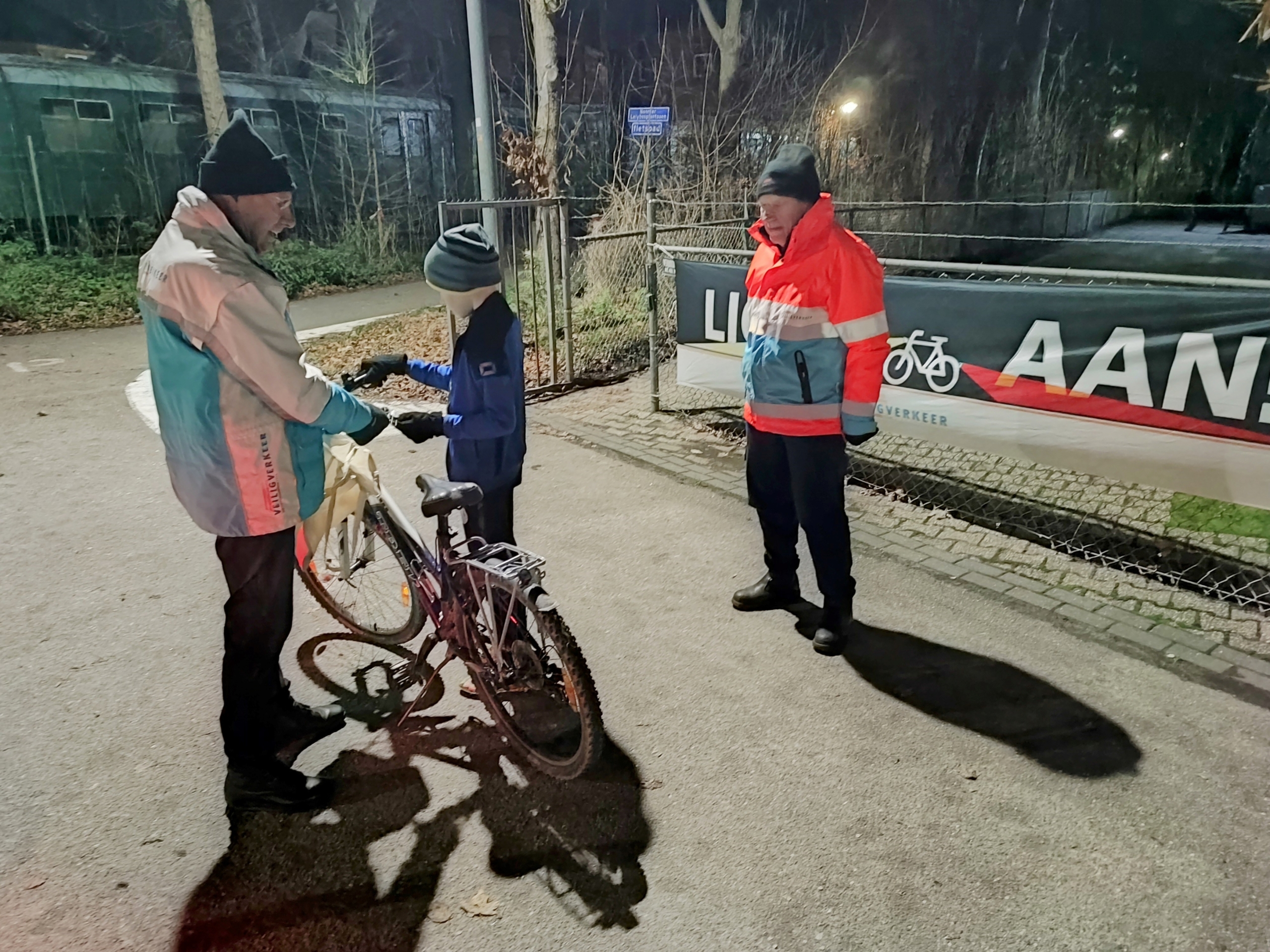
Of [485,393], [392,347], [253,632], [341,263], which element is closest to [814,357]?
[485,393]

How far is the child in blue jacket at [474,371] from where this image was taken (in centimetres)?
309

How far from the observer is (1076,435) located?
462 cm

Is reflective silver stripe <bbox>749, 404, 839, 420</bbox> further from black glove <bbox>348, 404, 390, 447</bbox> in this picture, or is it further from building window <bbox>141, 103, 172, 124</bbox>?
building window <bbox>141, 103, 172, 124</bbox>

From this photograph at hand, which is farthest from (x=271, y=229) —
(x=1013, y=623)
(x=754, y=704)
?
(x=1013, y=623)

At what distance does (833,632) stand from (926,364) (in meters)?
2.06

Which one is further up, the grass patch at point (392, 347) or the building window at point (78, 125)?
the building window at point (78, 125)

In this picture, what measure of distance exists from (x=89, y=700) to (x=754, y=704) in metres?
2.68

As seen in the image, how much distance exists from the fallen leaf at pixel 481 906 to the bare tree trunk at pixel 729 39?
19930 millimetres

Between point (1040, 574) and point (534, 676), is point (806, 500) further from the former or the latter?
point (1040, 574)

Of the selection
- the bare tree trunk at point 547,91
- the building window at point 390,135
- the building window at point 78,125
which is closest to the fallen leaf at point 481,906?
the bare tree trunk at point 547,91

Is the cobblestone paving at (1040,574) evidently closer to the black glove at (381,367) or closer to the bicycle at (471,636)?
A: the bicycle at (471,636)

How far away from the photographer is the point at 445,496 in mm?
2898

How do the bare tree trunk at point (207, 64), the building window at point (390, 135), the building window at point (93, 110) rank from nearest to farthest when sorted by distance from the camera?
the building window at point (93, 110) → the bare tree trunk at point (207, 64) → the building window at point (390, 135)

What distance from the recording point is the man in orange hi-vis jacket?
3.50 meters
